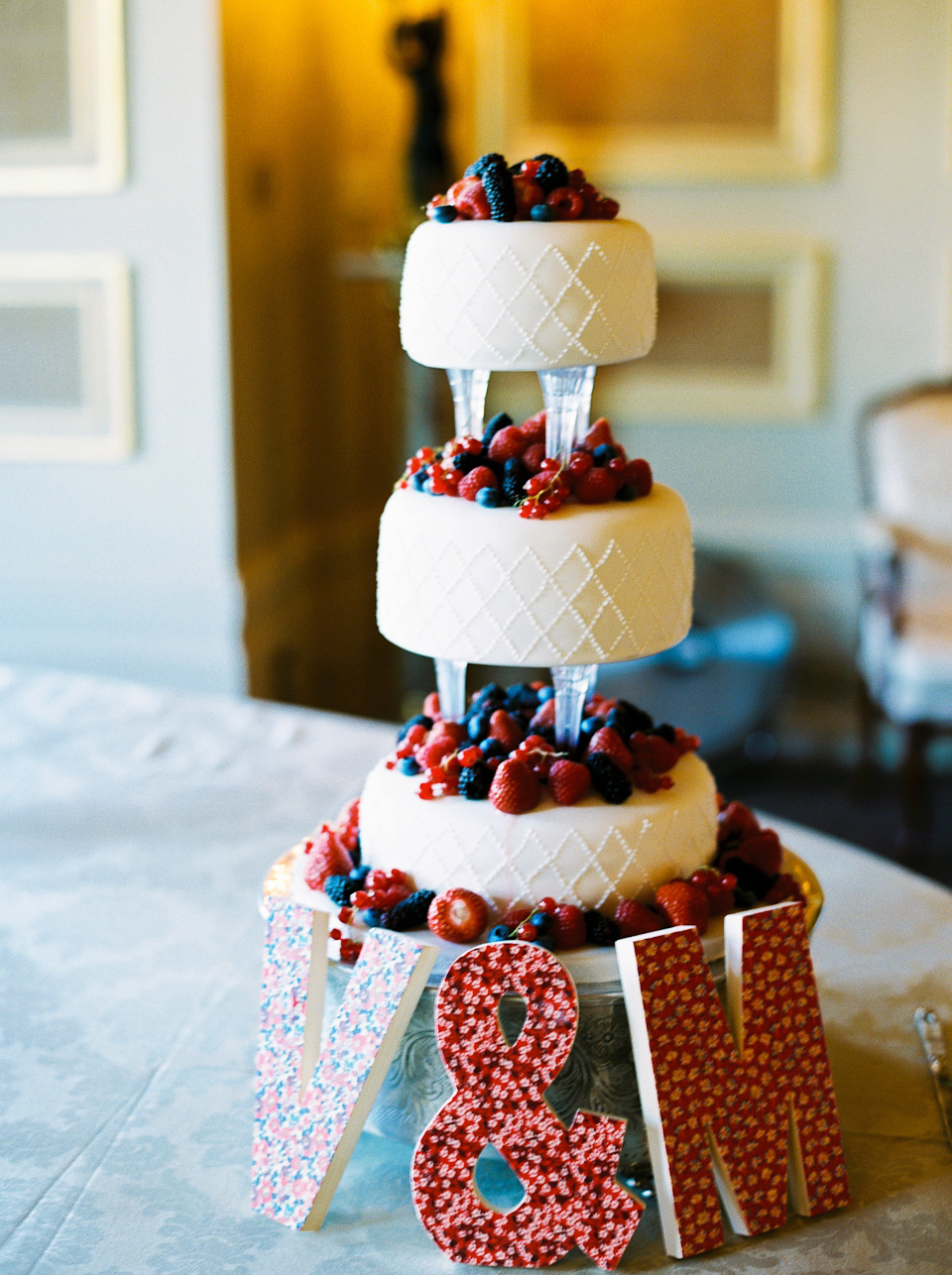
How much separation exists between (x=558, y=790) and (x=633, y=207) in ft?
10.1

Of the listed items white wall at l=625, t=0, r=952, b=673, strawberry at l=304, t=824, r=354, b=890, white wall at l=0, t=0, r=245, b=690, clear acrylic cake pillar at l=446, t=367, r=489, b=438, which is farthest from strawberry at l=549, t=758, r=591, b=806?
white wall at l=625, t=0, r=952, b=673

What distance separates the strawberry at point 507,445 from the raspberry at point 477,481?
0.08ft

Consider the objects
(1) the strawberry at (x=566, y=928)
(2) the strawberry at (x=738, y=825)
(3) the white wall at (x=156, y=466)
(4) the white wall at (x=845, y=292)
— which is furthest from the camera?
(4) the white wall at (x=845, y=292)

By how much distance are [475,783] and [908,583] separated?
2.75 m

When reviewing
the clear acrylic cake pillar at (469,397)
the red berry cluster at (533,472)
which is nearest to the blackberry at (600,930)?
the red berry cluster at (533,472)

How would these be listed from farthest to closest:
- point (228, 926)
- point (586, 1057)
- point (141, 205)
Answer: point (141, 205) → point (228, 926) → point (586, 1057)

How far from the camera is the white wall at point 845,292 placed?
3777mm

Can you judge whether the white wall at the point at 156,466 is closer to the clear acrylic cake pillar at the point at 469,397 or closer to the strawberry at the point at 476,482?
the clear acrylic cake pillar at the point at 469,397

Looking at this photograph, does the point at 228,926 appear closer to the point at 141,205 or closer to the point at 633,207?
the point at 141,205

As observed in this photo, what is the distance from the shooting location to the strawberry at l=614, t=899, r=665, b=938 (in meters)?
1.24

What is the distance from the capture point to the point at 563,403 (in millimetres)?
1317

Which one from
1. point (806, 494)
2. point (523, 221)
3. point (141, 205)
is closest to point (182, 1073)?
point (523, 221)

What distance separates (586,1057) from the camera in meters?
1.21

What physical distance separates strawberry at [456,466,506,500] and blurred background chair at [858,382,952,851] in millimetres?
2259
